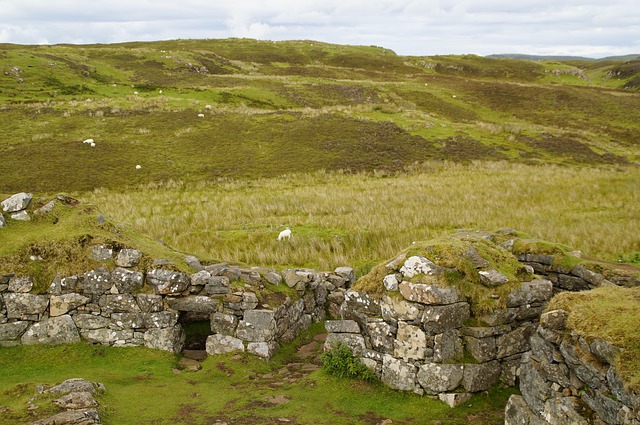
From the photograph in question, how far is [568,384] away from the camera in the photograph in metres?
7.50

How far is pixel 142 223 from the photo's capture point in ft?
84.2

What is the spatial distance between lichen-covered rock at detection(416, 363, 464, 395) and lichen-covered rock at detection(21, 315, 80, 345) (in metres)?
7.67

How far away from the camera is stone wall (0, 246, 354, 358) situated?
11.4m

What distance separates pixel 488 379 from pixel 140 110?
164 feet

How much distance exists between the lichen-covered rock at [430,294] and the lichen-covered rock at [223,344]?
4058 millimetres

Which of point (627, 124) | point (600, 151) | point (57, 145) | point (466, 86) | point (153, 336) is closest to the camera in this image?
point (153, 336)

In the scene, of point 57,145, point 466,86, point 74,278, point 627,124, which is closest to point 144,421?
point 74,278

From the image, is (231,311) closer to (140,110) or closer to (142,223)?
(142,223)

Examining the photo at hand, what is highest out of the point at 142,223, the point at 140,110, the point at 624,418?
the point at 140,110

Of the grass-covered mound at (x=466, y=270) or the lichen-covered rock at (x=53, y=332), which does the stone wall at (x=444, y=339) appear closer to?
the grass-covered mound at (x=466, y=270)

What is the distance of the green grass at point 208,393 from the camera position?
8750 millimetres

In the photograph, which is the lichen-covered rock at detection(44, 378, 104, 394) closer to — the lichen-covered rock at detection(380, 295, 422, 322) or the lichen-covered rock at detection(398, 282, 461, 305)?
the lichen-covered rock at detection(380, 295, 422, 322)

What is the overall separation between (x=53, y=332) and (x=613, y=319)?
1098 centimetres

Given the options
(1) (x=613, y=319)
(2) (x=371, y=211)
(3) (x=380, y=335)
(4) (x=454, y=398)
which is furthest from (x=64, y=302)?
(2) (x=371, y=211)
